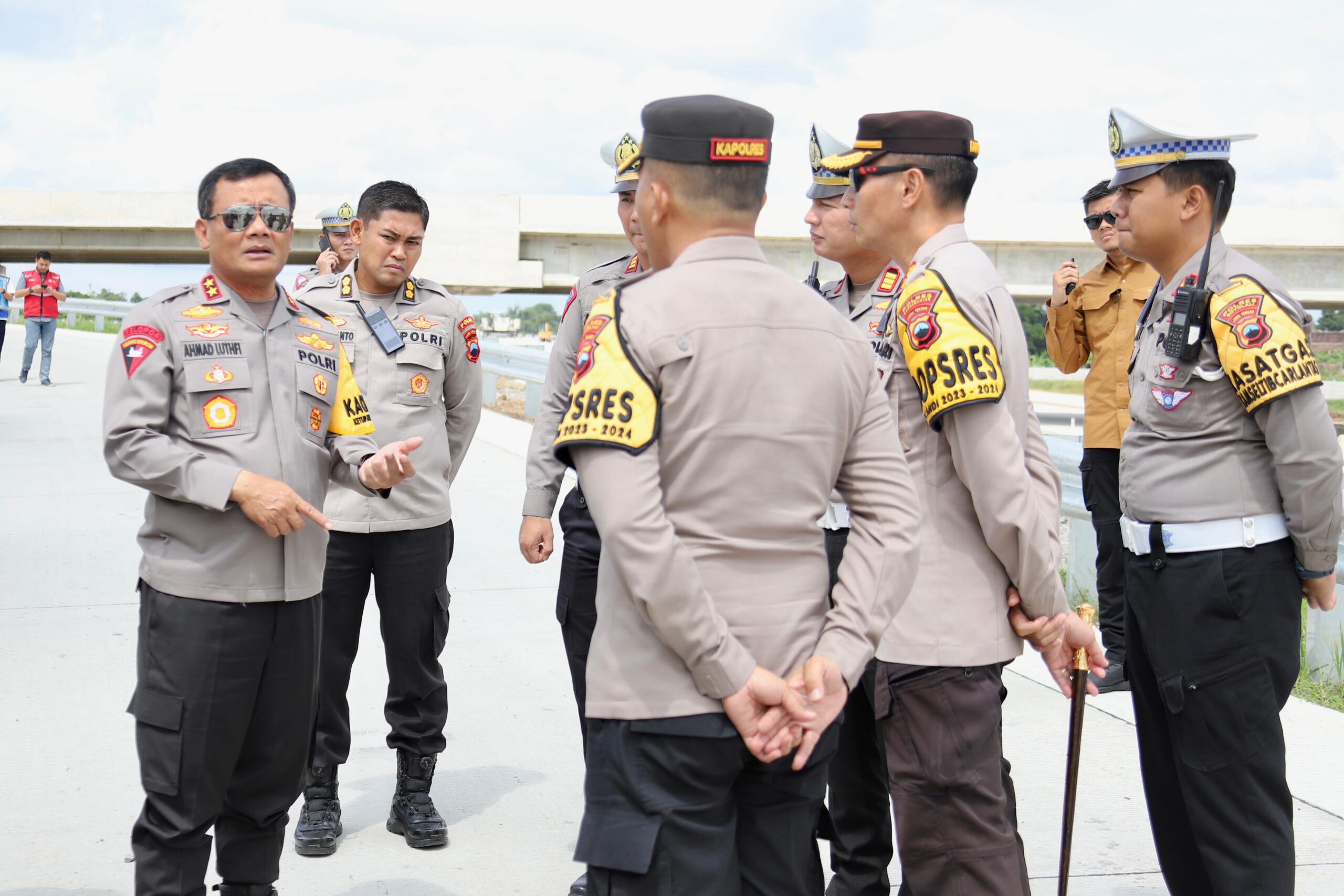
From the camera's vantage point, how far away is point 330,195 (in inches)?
1091

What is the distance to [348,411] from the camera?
324 cm

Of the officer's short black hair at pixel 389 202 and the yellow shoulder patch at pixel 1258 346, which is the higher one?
the officer's short black hair at pixel 389 202

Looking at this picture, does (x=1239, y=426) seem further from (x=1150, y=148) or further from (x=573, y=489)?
(x=573, y=489)

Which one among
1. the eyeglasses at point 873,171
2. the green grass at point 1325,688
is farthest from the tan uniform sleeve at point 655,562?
the green grass at point 1325,688

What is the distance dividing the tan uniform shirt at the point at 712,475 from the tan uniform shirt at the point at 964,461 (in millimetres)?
467

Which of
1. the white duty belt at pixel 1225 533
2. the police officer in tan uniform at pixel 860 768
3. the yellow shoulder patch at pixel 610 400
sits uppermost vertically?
the yellow shoulder patch at pixel 610 400

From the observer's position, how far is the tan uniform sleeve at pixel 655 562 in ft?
6.54

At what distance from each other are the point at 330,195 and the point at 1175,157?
2671 centimetres

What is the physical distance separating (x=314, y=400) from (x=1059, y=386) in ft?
145

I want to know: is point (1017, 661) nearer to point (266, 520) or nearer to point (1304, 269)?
point (266, 520)

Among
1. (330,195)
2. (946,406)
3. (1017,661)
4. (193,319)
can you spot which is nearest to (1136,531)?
(946,406)

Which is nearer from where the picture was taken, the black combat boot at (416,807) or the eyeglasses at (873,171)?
the eyeglasses at (873,171)

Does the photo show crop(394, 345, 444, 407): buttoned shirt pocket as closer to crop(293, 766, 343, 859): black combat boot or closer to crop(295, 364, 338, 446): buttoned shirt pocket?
crop(295, 364, 338, 446): buttoned shirt pocket

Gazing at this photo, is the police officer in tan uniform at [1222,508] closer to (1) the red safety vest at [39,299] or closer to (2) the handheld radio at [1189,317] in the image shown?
(2) the handheld radio at [1189,317]
